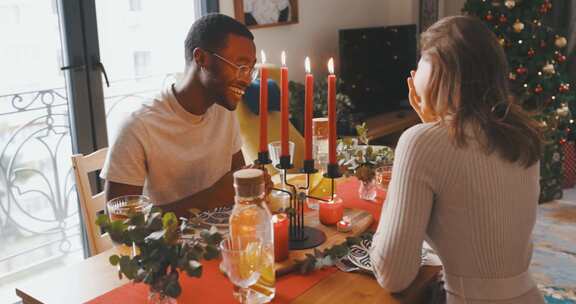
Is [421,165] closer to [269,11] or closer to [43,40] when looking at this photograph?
[43,40]

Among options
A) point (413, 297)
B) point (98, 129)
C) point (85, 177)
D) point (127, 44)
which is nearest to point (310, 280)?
point (413, 297)

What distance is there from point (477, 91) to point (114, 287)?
2.98 feet

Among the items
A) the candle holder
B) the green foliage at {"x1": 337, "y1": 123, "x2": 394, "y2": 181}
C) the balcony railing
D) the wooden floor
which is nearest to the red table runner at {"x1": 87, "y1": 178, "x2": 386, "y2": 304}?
the candle holder

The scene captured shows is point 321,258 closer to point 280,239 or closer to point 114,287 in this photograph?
point 280,239

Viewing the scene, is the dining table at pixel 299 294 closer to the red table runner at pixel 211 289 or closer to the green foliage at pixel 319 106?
the red table runner at pixel 211 289

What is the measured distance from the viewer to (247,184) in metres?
1.15

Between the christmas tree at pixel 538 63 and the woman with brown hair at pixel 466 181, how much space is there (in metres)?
3.13

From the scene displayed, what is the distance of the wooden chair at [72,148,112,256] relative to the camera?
1.75m

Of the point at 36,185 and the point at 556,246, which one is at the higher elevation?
the point at 36,185

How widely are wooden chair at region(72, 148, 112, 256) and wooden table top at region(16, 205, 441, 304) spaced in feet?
1.26

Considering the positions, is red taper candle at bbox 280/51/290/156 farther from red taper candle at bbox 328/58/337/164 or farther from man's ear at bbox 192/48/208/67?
man's ear at bbox 192/48/208/67

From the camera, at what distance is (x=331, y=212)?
1.54m

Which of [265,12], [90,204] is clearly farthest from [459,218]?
[265,12]

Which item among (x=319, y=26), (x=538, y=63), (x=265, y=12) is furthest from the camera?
(x=319, y=26)
